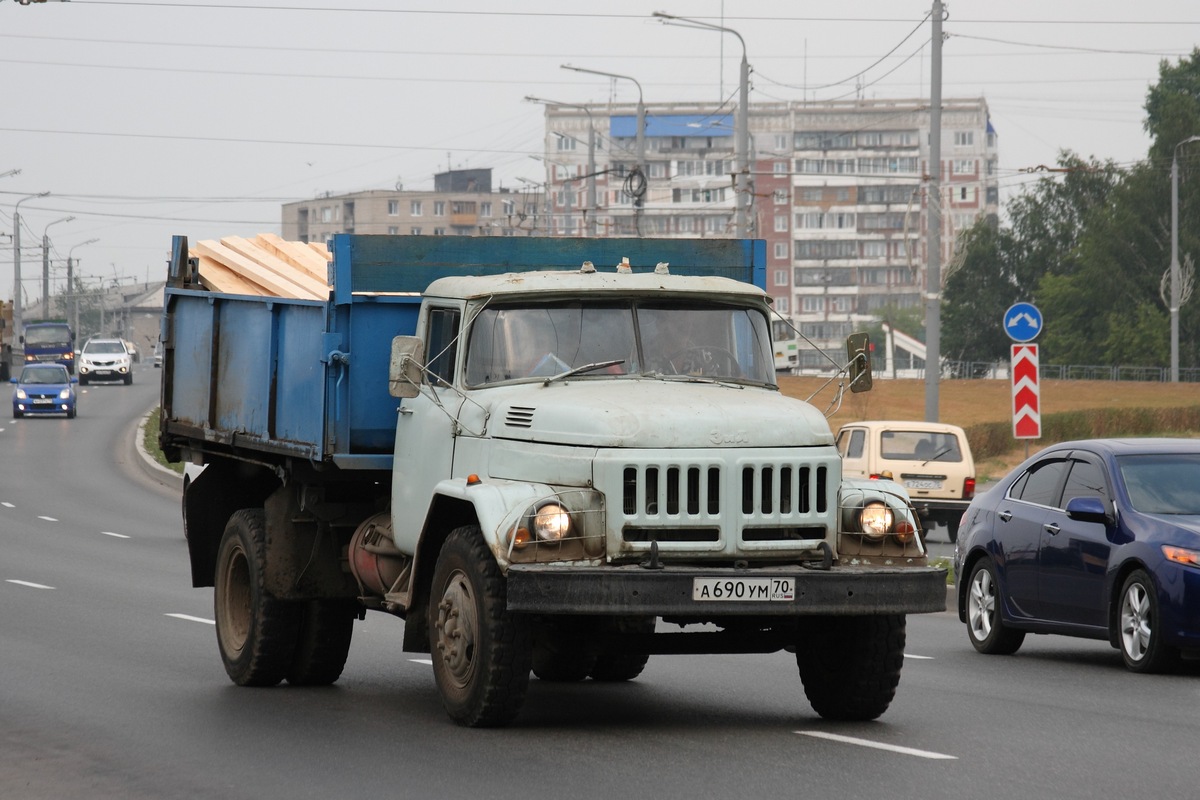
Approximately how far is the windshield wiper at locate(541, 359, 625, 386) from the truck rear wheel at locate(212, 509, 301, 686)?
2.69m

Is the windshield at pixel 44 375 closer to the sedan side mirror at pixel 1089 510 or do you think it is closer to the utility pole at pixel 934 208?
the utility pole at pixel 934 208

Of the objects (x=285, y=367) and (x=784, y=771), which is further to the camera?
(x=285, y=367)

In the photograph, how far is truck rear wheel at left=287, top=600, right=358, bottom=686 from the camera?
11844mm

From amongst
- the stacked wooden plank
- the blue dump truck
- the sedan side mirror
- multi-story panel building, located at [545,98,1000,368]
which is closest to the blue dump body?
the blue dump truck

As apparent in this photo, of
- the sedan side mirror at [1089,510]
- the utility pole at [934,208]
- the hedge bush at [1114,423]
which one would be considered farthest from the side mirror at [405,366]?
the hedge bush at [1114,423]

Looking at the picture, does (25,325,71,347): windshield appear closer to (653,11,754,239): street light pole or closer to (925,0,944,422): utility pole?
(653,11,754,239): street light pole

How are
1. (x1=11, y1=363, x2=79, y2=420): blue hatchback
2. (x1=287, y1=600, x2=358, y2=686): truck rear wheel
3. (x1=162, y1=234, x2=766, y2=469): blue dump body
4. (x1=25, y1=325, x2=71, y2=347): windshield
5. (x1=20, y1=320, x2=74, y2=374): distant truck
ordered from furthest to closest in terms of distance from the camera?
(x1=25, y1=325, x2=71, y2=347): windshield → (x1=20, y1=320, x2=74, y2=374): distant truck → (x1=11, y1=363, x2=79, y2=420): blue hatchback → (x1=287, y1=600, x2=358, y2=686): truck rear wheel → (x1=162, y1=234, x2=766, y2=469): blue dump body

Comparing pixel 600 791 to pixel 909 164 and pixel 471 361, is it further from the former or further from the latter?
pixel 909 164

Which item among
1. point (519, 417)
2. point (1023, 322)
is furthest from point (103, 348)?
point (519, 417)

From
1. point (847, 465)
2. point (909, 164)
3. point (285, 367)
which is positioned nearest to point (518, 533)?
point (285, 367)

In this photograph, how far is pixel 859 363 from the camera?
1048 centimetres

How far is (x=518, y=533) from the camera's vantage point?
908 centimetres

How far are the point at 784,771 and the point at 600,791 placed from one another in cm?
91

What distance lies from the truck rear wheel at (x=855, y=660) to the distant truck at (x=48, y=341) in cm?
7533
